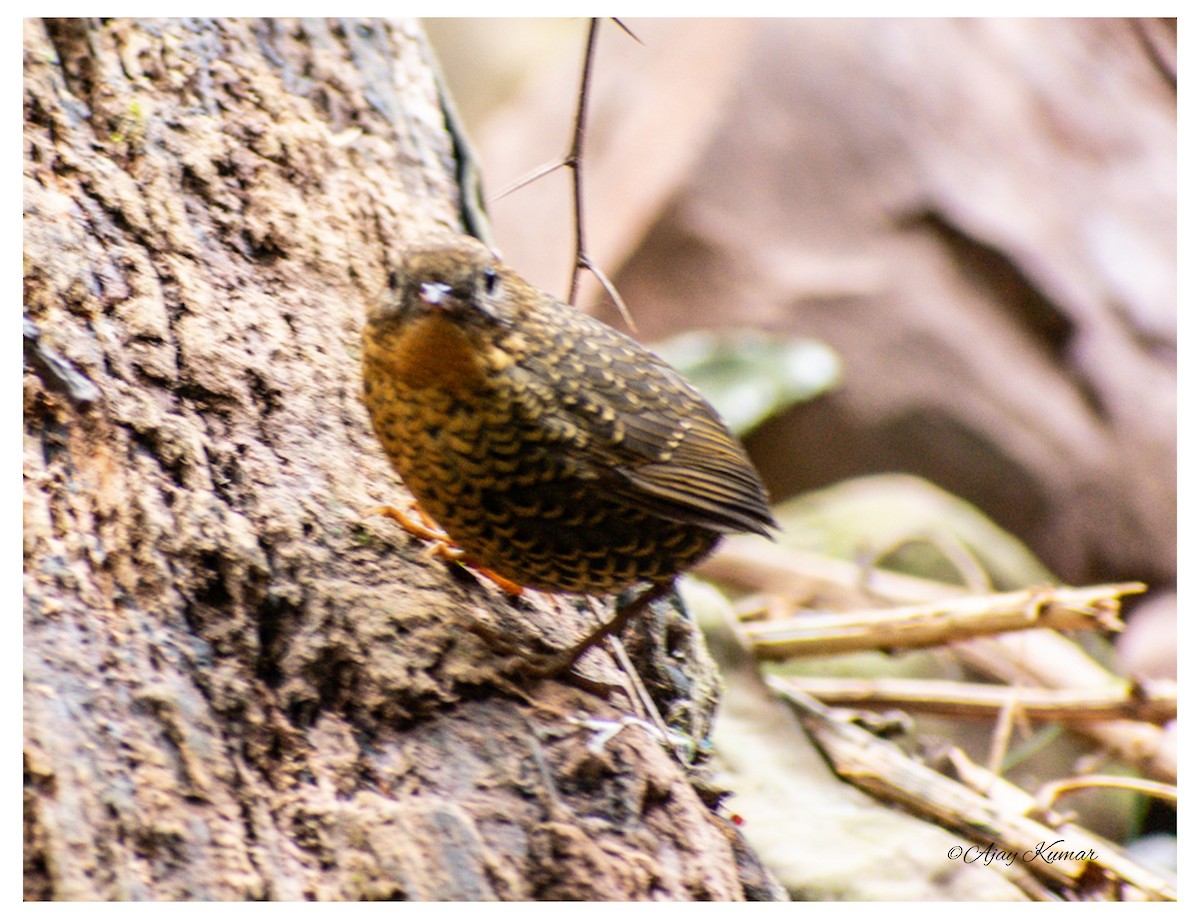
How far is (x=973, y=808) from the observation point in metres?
3.75

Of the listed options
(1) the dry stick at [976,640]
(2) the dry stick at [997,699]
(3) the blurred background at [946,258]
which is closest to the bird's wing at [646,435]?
(2) the dry stick at [997,699]

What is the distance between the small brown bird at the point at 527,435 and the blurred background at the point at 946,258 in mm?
3949

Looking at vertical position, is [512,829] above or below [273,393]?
below

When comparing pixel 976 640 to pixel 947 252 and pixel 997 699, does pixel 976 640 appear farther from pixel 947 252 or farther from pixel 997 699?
pixel 947 252

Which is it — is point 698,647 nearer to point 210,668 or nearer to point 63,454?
point 210,668

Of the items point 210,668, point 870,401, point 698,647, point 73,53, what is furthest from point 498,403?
point 870,401

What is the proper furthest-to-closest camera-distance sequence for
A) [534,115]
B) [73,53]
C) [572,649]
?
[534,115]
[73,53]
[572,649]

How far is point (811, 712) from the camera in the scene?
13.7 ft

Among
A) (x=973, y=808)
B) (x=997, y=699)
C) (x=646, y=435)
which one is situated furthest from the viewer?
(x=997, y=699)

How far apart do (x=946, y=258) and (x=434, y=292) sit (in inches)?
212

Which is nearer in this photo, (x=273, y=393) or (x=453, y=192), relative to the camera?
(x=273, y=393)

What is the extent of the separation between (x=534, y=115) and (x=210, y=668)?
7033 mm

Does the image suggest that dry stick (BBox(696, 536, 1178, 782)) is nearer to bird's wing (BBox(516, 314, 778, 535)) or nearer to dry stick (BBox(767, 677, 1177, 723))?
dry stick (BBox(767, 677, 1177, 723))

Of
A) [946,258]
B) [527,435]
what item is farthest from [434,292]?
[946,258]
